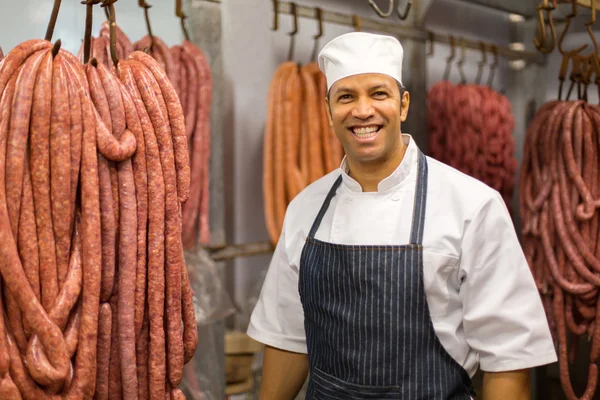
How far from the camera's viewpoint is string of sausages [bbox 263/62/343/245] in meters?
3.61

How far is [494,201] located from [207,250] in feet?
5.27

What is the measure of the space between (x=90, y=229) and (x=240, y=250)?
6.80 feet

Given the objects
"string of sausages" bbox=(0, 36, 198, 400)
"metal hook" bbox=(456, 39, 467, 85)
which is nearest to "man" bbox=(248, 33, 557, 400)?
"string of sausages" bbox=(0, 36, 198, 400)

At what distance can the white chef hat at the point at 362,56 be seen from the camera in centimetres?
235

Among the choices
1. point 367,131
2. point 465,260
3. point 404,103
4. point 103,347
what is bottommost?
point 103,347

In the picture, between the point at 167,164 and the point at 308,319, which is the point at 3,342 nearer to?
the point at 167,164

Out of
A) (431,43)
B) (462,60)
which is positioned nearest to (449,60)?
(462,60)

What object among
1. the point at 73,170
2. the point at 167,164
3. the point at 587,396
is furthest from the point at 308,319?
the point at 587,396

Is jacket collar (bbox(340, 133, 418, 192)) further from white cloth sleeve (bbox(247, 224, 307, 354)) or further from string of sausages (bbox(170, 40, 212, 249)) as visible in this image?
string of sausages (bbox(170, 40, 212, 249))

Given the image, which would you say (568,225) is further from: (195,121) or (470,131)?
(195,121)

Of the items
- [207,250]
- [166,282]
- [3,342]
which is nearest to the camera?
[3,342]

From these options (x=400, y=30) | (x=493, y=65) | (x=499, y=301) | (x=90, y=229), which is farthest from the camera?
(x=493, y=65)

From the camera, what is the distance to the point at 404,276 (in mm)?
2320

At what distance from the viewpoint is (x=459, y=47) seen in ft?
15.8
